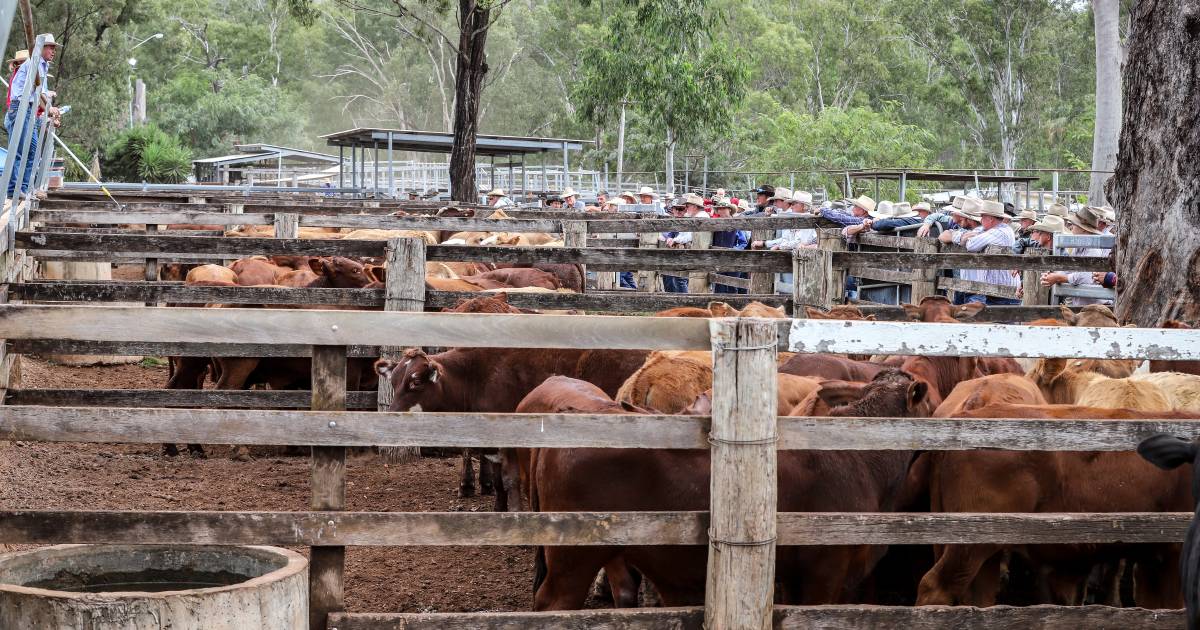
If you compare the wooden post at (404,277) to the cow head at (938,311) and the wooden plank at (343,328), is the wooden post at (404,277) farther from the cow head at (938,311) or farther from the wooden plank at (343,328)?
the wooden plank at (343,328)

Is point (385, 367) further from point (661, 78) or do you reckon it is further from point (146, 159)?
point (146, 159)

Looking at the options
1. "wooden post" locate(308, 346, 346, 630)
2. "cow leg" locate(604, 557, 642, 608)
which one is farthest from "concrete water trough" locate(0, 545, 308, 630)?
"cow leg" locate(604, 557, 642, 608)

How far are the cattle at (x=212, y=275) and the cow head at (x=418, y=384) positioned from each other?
4.27 meters

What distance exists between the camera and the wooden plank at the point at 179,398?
7887 mm

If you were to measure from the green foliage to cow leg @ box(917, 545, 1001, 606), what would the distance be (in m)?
34.4

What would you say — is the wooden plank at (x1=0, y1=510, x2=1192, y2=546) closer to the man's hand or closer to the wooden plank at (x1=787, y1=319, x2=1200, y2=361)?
the wooden plank at (x1=787, y1=319, x2=1200, y2=361)

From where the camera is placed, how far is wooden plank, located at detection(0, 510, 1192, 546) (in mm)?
4188

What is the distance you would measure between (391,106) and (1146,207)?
262ft

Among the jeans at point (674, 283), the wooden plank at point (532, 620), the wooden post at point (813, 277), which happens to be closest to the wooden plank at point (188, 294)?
the wooden post at point (813, 277)

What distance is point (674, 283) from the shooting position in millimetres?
18766

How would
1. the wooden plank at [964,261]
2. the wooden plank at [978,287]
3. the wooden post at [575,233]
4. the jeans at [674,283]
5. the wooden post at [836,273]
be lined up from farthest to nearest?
the jeans at [674,283], the wooden post at [575,233], the wooden plank at [978,287], the wooden post at [836,273], the wooden plank at [964,261]

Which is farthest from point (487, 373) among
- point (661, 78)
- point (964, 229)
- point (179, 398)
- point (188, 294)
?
point (661, 78)

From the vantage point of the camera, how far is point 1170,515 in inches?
183

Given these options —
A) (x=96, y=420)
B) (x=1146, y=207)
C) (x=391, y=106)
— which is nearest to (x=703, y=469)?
(x=96, y=420)
